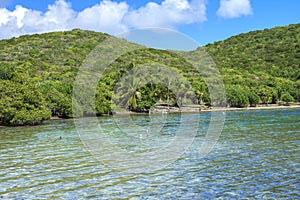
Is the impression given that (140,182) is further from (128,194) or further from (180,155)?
(180,155)

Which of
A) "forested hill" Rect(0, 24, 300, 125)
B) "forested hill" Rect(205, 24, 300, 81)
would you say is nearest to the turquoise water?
"forested hill" Rect(0, 24, 300, 125)

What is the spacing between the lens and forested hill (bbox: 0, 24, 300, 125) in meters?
60.2

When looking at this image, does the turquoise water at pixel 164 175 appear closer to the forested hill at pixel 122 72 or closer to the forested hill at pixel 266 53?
the forested hill at pixel 122 72

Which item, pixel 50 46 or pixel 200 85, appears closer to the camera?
pixel 200 85

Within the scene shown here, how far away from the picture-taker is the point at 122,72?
10594cm

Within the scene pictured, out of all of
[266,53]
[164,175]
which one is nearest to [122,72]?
[164,175]

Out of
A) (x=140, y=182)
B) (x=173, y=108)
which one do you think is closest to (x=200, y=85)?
(x=173, y=108)

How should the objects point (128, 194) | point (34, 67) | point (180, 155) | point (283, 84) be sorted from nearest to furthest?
point (128, 194), point (180, 155), point (34, 67), point (283, 84)

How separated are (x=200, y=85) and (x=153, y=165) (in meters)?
92.4

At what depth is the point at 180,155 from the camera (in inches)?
1061

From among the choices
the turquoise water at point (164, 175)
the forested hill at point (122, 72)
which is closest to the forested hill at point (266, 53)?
the forested hill at point (122, 72)

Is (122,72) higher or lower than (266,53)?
lower

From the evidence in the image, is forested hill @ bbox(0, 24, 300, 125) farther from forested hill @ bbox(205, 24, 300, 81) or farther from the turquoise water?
the turquoise water

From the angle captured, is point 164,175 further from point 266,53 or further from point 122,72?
point 266,53
